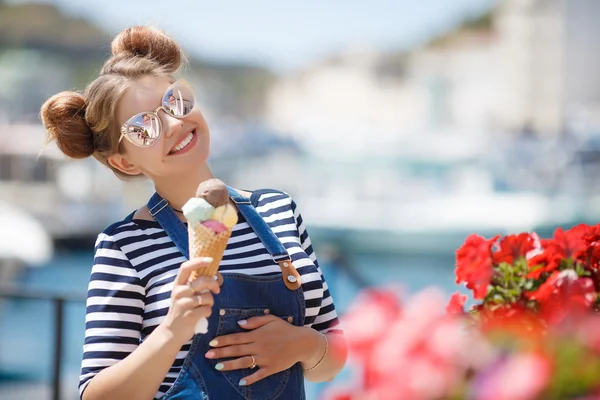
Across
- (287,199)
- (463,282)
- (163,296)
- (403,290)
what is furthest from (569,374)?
(287,199)

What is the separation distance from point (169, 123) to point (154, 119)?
0.11 feet

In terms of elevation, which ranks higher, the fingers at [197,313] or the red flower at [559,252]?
the red flower at [559,252]

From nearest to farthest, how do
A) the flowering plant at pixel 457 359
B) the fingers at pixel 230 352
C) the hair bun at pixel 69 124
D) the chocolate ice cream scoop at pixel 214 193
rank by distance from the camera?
1. the flowering plant at pixel 457 359
2. the chocolate ice cream scoop at pixel 214 193
3. the fingers at pixel 230 352
4. the hair bun at pixel 69 124

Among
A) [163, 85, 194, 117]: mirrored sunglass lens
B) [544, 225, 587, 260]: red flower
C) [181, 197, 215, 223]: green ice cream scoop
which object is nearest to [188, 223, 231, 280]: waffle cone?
[181, 197, 215, 223]: green ice cream scoop

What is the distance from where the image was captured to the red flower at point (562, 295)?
1.22 m

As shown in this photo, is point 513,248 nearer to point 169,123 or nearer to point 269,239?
point 269,239

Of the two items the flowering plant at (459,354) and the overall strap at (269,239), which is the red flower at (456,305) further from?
the overall strap at (269,239)

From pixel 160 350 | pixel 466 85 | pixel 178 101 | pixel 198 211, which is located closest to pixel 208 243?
pixel 198 211

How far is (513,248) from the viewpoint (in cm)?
146

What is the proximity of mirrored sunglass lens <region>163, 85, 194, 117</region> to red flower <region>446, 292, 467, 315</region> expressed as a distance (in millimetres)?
728

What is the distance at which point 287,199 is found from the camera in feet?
6.30

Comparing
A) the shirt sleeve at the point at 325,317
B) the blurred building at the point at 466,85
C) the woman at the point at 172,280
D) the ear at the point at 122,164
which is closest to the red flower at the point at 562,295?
the woman at the point at 172,280

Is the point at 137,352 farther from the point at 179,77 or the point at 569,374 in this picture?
the point at 569,374

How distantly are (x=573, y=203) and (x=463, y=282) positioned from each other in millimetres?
26221
